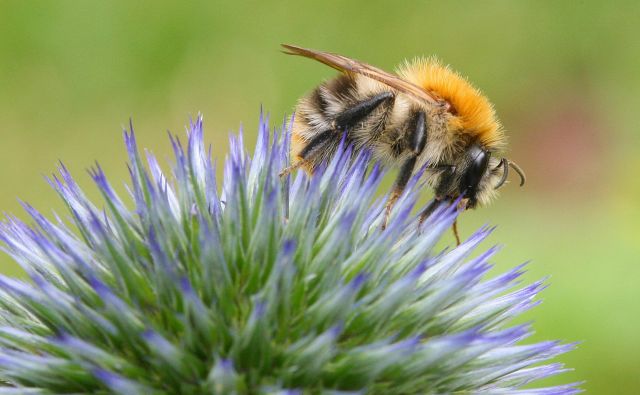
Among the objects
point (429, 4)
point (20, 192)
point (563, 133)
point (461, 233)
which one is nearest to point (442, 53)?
point (429, 4)

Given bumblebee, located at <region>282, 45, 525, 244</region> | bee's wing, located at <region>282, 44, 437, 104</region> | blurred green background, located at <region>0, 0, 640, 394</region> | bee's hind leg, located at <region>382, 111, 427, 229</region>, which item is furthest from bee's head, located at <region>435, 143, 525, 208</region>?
blurred green background, located at <region>0, 0, 640, 394</region>

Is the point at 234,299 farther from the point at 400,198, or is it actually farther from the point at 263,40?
the point at 263,40

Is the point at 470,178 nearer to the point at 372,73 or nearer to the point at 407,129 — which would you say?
the point at 407,129

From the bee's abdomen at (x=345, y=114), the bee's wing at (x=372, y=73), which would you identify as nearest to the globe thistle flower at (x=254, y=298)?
the bee's abdomen at (x=345, y=114)

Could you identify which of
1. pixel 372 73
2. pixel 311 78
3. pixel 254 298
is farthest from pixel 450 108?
pixel 311 78

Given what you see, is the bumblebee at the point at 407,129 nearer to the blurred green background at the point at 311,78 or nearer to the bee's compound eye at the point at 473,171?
the bee's compound eye at the point at 473,171

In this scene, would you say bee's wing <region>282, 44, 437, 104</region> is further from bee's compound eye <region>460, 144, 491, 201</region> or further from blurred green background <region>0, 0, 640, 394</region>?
blurred green background <region>0, 0, 640, 394</region>
